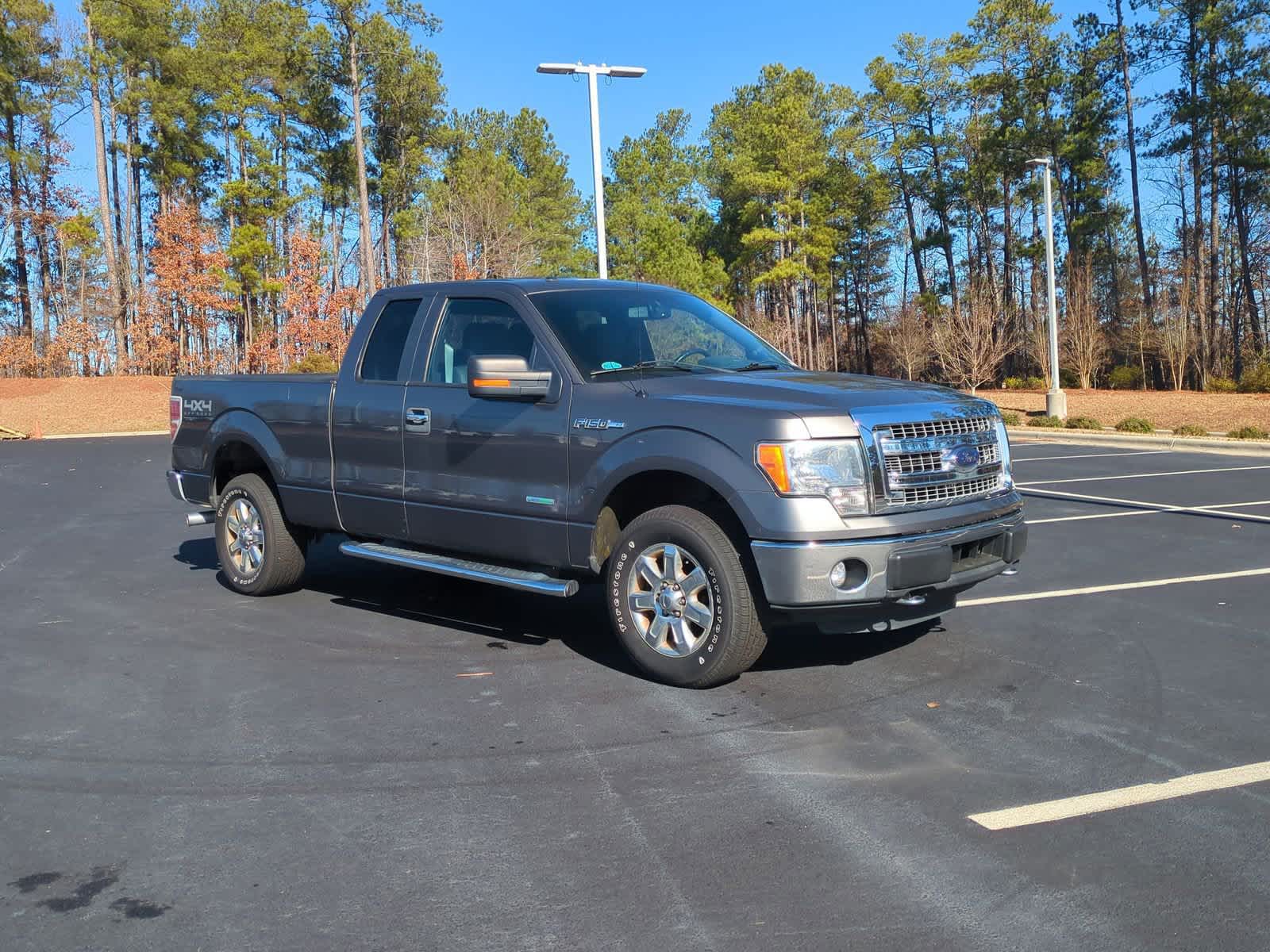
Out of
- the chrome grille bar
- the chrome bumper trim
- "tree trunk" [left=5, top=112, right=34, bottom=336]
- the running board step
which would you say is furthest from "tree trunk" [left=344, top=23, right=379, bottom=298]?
the chrome grille bar

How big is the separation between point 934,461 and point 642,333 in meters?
1.94

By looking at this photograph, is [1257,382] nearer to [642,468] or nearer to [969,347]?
[969,347]

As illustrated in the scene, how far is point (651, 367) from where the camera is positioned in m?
6.29

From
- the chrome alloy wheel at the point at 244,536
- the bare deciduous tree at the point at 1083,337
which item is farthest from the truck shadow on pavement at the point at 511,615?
the bare deciduous tree at the point at 1083,337

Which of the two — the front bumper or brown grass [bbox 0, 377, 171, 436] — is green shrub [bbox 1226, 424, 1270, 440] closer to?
the front bumper

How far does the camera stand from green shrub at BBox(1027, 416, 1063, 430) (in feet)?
82.1

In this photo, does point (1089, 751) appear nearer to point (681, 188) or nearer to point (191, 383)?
point (191, 383)

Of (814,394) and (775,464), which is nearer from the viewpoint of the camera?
(775,464)

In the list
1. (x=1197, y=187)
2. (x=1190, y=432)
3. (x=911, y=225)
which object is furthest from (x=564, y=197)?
(x=1190, y=432)

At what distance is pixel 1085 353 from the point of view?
3722 cm

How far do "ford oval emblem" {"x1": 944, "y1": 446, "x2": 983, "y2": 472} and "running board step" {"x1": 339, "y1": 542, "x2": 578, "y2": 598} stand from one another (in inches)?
80.0

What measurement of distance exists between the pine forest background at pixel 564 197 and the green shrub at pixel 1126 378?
11cm

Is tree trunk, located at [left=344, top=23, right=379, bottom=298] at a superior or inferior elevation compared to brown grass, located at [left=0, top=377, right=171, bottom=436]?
superior

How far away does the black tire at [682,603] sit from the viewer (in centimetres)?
536
